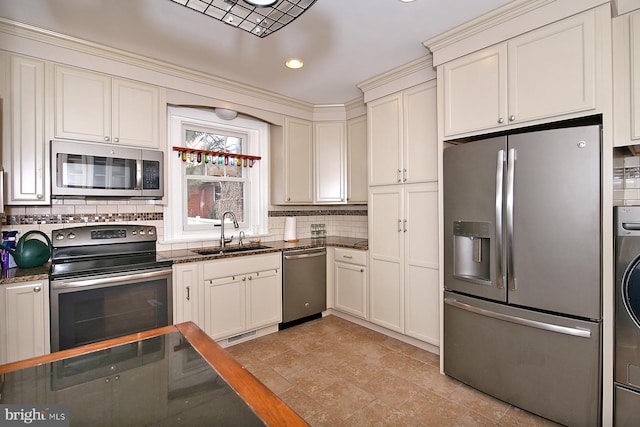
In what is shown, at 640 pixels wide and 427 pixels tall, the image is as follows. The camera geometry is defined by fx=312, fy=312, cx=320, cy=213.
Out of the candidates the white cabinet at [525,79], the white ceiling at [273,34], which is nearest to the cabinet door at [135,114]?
the white ceiling at [273,34]

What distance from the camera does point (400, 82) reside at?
294 cm

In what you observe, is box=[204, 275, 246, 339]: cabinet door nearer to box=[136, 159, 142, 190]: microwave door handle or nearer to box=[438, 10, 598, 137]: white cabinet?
box=[136, 159, 142, 190]: microwave door handle

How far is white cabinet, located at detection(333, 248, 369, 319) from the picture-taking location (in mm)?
3350

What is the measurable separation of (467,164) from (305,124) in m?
2.20

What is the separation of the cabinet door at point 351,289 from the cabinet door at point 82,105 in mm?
2568

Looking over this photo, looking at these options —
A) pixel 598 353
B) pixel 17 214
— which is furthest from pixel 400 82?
pixel 17 214

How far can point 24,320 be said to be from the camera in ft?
6.39

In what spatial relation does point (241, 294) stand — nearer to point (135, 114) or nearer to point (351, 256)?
point (351, 256)

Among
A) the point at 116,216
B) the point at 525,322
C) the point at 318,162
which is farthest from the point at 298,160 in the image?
the point at 525,322

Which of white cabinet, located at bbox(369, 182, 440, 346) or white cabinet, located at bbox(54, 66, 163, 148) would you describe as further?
white cabinet, located at bbox(369, 182, 440, 346)

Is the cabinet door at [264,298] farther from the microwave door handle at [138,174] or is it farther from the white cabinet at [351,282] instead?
the microwave door handle at [138,174]

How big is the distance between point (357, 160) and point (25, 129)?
9.73ft

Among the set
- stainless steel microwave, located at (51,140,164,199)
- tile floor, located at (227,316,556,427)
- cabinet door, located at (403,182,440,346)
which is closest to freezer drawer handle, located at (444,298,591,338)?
cabinet door, located at (403,182,440,346)

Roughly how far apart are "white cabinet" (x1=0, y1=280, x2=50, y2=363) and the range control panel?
0.55 m
